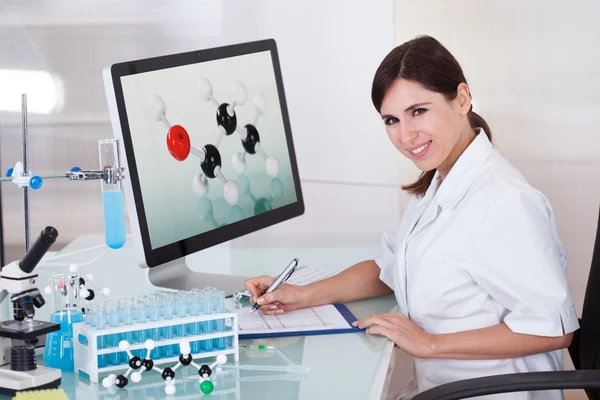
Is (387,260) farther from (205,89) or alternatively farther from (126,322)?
(126,322)

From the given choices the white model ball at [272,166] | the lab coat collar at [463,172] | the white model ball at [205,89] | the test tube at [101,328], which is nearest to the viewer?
the test tube at [101,328]

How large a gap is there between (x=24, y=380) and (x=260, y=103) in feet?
3.59

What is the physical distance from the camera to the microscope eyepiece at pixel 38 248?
4.12ft

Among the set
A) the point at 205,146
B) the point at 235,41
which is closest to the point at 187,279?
the point at 205,146

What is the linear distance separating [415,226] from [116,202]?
66 centimetres

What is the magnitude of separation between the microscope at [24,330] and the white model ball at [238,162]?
31.4 inches

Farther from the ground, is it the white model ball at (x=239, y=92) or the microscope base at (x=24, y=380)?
the white model ball at (x=239, y=92)

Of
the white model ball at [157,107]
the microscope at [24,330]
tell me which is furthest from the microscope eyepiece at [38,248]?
the white model ball at [157,107]

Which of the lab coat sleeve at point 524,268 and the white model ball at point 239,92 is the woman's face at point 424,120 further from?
the white model ball at point 239,92

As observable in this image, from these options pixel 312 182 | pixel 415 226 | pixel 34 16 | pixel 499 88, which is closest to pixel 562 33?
pixel 499 88

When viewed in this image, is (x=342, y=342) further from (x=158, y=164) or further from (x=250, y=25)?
(x=250, y=25)

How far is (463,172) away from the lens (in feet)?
5.80

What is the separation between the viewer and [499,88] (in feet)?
12.5

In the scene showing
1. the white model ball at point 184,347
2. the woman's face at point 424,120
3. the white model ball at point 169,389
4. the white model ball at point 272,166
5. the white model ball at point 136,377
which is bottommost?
the white model ball at point 169,389
